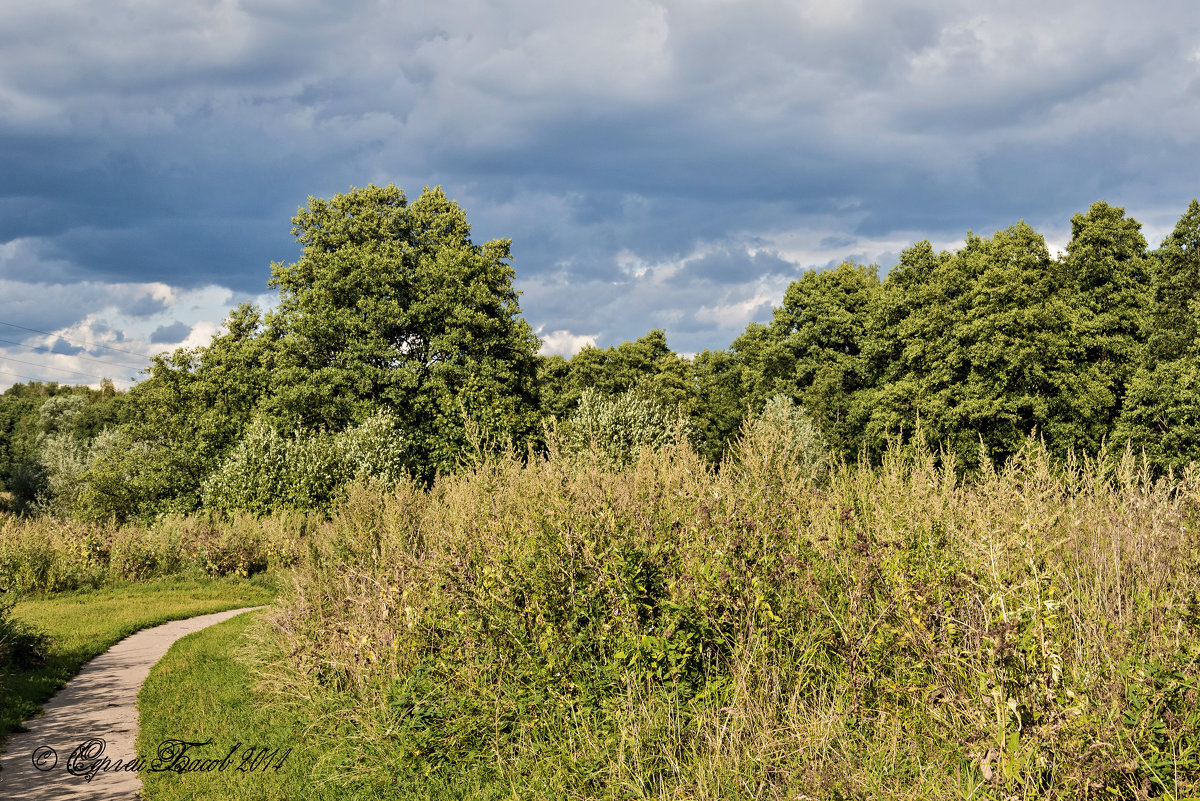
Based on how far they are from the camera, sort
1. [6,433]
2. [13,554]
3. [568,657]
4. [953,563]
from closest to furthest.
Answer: [953,563] < [568,657] < [13,554] < [6,433]

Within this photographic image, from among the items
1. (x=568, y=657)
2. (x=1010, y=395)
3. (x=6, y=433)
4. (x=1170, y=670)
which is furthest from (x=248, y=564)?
(x=6, y=433)

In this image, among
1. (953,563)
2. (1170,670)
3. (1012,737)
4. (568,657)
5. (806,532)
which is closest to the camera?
A: (1012,737)

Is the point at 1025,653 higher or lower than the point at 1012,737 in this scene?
higher

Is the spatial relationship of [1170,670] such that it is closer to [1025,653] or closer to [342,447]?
[1025,653]

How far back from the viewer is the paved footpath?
664 cm

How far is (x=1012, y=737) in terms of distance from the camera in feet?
11.9

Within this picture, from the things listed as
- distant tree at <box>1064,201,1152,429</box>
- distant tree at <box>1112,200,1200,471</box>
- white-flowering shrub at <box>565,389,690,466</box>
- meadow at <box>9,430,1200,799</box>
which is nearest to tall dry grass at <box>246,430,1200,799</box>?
meadow at <box>9,430,1200,799</box>

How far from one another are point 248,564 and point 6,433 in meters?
66.5

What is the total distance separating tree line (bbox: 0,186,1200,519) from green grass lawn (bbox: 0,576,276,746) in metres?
4.93

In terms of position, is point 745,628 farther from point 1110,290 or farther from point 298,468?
point 1110,290

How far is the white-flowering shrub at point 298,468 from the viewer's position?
75.2 feet

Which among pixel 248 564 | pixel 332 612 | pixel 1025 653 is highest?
pixel 1025 653

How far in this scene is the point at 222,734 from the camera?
7.71 m

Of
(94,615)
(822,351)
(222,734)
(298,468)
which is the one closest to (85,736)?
(222,734)
